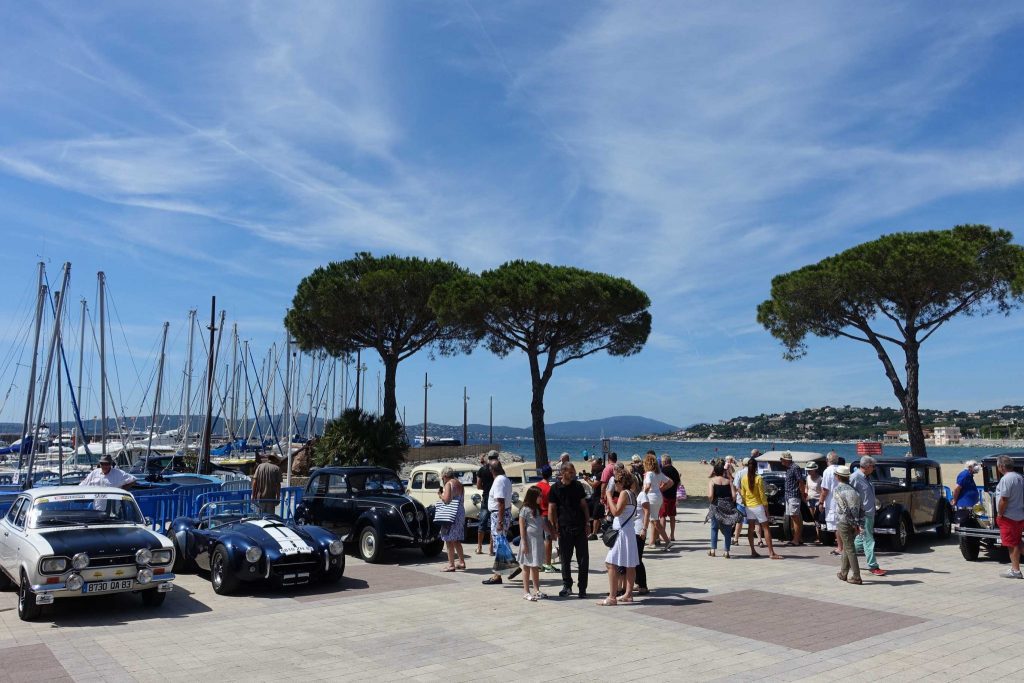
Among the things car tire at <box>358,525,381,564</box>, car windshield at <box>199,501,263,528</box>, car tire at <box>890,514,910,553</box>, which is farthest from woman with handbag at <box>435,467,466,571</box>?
car tire at <box>890,514,910,553</box>

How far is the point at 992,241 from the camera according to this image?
906 inches

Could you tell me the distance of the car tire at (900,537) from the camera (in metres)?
12.7

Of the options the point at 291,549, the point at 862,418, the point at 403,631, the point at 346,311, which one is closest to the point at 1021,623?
the point at 403,631

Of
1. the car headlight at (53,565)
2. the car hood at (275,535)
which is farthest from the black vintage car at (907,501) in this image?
the car headlight at (53,565)

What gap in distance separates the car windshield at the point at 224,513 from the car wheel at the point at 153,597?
1926 millimetres

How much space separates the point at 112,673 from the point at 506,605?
4227 millimetres

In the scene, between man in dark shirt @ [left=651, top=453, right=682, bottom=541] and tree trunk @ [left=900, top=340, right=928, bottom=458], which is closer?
man in dark shirt @ [left=651, top=453, right=682, bottom=541]

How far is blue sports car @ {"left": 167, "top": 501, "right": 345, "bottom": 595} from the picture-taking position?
9.36m

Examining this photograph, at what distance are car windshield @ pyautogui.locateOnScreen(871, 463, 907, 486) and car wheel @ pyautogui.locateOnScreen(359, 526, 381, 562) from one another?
350 inches

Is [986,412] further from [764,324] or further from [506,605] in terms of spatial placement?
Answer: [506,605]

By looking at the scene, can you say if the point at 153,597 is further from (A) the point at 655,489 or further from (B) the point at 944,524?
(B) the point at 944,524

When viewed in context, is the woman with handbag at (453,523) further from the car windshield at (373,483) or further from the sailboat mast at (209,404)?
the sailboat mast at (209,404)

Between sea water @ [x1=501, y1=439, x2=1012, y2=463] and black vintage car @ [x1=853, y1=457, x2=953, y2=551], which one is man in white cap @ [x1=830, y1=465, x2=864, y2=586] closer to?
black vintage car @ [x1=853, y1=457, x2=953, y2=551]

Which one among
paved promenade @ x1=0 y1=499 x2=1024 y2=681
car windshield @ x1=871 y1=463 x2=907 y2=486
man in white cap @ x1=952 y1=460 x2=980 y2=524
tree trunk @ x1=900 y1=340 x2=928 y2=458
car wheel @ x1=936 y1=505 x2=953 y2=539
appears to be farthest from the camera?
tree trunk @ x1=900 y1=340 x2=928 y2=458
